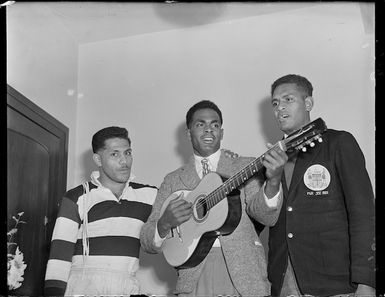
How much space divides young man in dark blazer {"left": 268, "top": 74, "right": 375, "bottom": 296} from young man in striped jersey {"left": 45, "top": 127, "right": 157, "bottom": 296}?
2.03 feet

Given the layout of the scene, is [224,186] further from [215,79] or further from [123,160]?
[215,79]

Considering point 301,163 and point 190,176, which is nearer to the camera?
point 301,163

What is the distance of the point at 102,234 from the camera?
2449 mm

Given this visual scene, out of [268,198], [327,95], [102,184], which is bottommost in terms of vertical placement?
[268,198]

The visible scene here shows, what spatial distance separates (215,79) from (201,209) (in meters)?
1.35

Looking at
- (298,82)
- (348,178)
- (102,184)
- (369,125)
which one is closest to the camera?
(348,178)

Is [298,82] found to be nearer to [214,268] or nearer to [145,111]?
[214,268]

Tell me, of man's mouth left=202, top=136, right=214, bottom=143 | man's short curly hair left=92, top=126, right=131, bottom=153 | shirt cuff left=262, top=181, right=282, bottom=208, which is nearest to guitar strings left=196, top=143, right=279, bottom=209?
shirt cuff left=262, top=181, right=282, bottom=208

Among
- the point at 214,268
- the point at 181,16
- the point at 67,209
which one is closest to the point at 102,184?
the point at 67,209

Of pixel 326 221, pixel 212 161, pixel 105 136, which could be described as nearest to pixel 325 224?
pixel 326 221

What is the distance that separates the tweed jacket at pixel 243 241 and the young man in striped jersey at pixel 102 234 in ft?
0.41

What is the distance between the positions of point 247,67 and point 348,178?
1470 mm

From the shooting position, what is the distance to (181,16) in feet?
11.3

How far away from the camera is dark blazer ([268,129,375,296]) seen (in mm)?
2037
